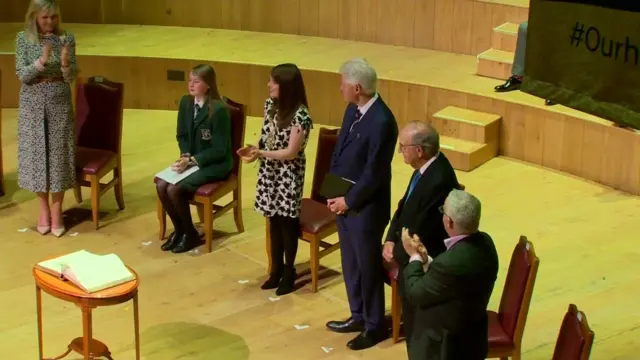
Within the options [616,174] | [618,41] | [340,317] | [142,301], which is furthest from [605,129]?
[618,41]

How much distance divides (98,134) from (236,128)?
1051 mm

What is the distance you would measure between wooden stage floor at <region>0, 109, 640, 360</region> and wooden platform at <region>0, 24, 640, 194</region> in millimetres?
197

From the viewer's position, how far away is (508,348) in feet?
15.9

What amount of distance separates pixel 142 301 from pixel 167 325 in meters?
0.32

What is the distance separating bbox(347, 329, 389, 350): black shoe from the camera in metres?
5.56

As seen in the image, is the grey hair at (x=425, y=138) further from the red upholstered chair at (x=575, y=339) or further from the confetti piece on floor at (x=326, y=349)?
the confetti piece on floor at (x=326, y=349)

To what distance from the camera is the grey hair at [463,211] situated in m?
4.21

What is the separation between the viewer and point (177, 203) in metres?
6.61

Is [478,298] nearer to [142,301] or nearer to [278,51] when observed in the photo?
[142,301]

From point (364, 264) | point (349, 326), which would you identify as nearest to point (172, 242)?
point (349, 326)

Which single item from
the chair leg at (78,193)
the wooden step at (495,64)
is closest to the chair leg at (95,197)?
the chair leg at (78,193)

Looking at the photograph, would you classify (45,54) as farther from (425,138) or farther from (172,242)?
(425,138)

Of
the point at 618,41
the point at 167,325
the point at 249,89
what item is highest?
the point at 618,41

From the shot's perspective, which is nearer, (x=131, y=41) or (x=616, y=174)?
(x=616, y=174)
